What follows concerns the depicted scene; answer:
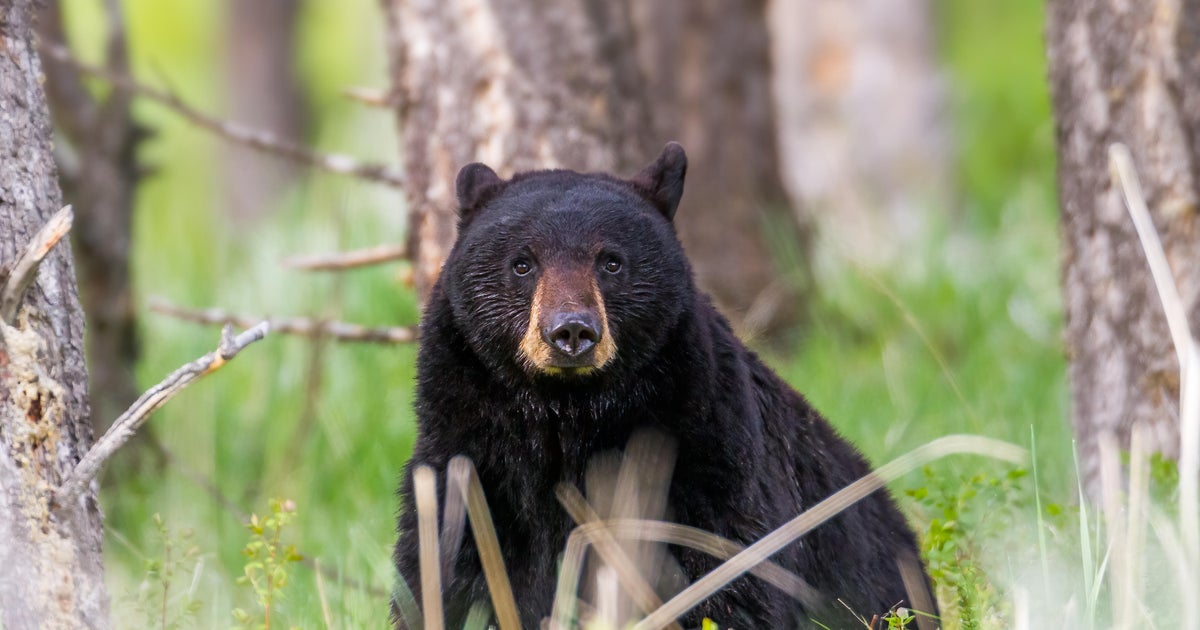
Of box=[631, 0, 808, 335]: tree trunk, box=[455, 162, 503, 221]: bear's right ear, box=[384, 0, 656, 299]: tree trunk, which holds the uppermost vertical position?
box=[631, 0, 808, 335]: tree trunk

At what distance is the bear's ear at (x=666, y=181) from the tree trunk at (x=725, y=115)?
3.89 meters

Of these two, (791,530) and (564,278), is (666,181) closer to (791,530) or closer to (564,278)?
(564,278)

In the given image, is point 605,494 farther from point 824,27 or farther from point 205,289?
point 824,27

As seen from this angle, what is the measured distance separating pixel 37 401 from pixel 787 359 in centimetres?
496

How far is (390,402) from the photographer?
252 inches

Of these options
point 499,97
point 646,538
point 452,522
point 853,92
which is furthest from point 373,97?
point 853,92

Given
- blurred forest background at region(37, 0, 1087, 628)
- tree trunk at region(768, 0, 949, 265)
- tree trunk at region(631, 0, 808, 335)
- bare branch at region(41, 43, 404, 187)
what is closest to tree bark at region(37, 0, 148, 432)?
blurred forest background at region(37, 0, 1087, 628)

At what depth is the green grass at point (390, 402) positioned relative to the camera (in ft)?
12.9

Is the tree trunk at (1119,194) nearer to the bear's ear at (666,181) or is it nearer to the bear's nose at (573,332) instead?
the bear's ear at (666,181)

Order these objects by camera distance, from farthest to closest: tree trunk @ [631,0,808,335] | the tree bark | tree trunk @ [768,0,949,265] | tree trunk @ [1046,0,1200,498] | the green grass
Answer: tree trunk @ [768,0,949,265] < tree trunk @ [631,0,808,335] < the tree bark < tree trunk @ [1046,0,1200,498] < the green grass

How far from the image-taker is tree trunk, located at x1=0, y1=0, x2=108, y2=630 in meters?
2.80

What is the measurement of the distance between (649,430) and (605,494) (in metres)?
0.19

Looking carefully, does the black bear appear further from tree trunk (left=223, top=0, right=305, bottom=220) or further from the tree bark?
tree trunk (left=223, top=0, right=305, bottom=220)

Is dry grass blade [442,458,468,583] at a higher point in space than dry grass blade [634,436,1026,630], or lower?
higher
